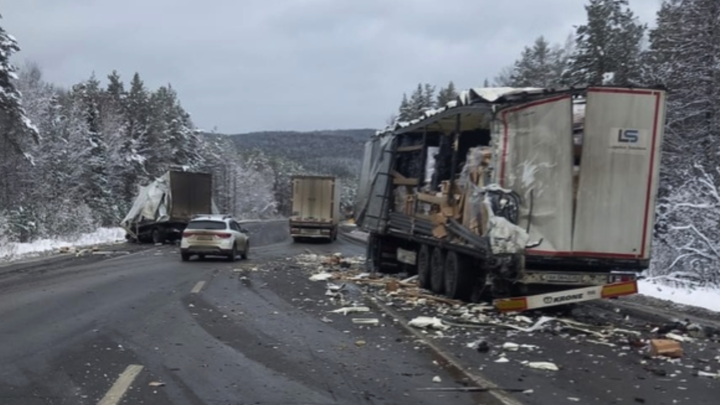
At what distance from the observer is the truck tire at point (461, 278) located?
1397cm

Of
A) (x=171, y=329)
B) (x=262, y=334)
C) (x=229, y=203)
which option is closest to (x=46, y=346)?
(x=171, y=329)

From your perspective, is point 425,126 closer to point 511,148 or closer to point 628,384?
point 511,148

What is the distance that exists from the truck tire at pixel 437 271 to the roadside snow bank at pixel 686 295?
4.08 m

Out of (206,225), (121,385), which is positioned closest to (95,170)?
(206,225)

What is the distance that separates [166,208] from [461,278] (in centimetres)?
2778

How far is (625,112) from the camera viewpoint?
11.5m

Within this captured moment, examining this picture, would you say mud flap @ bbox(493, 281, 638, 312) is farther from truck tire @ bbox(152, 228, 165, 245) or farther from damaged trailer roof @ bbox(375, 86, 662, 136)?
truck tire @ bbox(152, 228, 165, 245)

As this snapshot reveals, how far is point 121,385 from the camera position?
7.00 meters

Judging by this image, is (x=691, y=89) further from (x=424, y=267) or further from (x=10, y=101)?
(x=10, y=101)

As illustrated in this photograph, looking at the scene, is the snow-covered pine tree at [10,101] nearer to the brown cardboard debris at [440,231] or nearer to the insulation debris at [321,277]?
the insulation debris at [321,277]

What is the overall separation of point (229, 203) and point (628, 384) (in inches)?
5009

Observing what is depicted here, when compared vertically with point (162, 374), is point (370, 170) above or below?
above

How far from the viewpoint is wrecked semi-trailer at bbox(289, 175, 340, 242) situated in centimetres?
4347

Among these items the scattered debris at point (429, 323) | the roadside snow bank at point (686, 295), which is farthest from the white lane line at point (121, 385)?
the roadside snow bank at point (686, 295)
